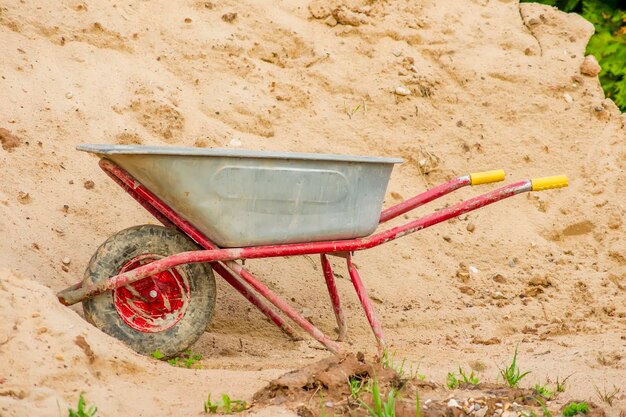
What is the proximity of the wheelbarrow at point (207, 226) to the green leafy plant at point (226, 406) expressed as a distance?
31.8 inches

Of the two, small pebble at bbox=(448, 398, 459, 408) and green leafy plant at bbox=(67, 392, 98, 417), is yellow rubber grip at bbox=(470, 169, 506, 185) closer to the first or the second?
small pebble at bbox=(448, 398, 459, 408)

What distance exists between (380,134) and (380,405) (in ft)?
10.2

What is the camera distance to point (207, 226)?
4.27m

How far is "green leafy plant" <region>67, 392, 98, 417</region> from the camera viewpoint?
3279 mm

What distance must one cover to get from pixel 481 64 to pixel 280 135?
1.62 m

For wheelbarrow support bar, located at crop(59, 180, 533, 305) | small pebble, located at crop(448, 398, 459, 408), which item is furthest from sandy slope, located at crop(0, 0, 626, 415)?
small pebble, located at crop(448, 398, 459, 408)

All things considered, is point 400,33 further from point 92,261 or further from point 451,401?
point 451,401

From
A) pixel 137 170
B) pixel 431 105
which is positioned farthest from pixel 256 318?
pixel 431 105

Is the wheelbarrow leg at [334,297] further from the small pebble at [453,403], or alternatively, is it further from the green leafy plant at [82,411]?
the green leafy plant at [82,411]

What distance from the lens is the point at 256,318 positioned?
518 centimetres

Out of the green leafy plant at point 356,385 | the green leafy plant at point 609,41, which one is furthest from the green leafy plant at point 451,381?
the green leafy plant at point 609,41

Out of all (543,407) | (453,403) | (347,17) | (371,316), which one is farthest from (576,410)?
(347,17)

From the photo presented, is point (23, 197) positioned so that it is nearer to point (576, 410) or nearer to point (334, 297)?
point (334, 297)

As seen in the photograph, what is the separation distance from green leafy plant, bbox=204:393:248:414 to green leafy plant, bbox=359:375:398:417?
0.44 metres
